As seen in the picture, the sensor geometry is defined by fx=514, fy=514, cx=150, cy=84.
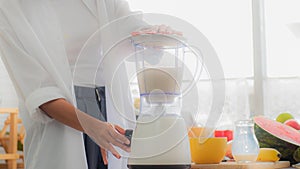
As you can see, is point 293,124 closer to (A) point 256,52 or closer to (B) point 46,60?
(B) point 46,60

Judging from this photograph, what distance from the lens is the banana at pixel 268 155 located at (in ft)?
4.17

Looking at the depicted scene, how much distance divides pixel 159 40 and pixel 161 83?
0.07 m

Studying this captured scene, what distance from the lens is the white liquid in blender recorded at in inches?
31.3

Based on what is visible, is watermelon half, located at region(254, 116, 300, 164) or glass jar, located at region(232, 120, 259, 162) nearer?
glass jar, located at region(232, 120, 259, 162)

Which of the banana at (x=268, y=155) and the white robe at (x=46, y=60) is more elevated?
the white robe at (x=46, y=60)

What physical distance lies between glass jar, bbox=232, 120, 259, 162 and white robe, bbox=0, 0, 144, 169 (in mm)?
283

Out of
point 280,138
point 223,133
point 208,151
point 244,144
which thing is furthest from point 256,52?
point 208,151

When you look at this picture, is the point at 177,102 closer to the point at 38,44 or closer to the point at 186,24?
the point at 186,24

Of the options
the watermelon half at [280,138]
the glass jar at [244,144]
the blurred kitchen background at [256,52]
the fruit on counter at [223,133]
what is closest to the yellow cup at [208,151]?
the glass jar at [244,144]

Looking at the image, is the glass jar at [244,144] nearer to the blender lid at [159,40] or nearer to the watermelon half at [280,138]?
the watermelon half at [280,138]

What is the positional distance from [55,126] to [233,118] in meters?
2.83

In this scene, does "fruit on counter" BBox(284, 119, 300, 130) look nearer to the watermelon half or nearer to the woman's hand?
the watermelon half

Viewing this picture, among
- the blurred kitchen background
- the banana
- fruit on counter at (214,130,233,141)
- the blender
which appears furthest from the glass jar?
the blurred kitchen background

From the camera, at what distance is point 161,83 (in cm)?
79
